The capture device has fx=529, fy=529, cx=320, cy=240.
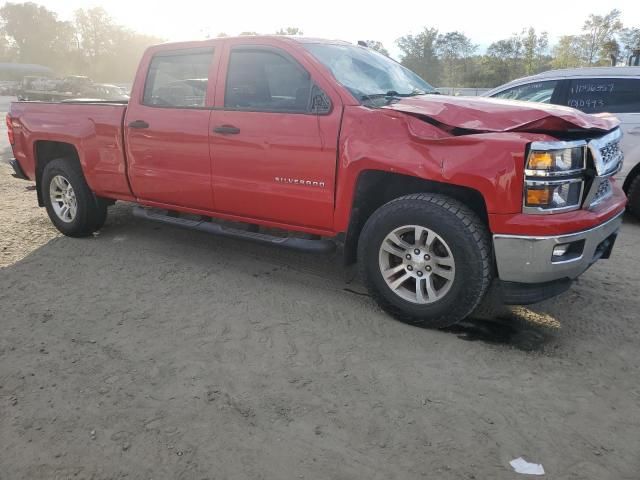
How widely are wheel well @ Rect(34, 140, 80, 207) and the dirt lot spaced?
1529 millimetres

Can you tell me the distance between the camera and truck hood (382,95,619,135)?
3.14 meters

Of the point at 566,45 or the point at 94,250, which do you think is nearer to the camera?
the point at 94,250

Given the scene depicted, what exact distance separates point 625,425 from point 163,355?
251cm

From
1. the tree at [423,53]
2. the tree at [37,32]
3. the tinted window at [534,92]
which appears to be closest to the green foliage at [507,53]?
the tree at [423,53]

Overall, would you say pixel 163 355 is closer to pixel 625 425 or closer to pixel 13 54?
pixel 625 425

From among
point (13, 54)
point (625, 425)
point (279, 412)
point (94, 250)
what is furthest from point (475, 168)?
point (13, 54)

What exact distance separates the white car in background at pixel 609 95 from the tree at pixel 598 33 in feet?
168

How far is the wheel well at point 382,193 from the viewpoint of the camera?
3.46 meters

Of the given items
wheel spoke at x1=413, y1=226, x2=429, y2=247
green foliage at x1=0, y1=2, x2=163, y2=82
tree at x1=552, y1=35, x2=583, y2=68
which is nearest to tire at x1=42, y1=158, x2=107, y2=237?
wheel spoke at x1=413, y1=226, x2=429, y2=247

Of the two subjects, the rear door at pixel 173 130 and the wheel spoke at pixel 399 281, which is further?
the rear door at pixel 173 130

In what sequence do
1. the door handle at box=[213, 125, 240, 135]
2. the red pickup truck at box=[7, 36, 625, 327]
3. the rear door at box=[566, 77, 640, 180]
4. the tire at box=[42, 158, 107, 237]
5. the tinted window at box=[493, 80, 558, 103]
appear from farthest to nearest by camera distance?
the tinted window at box=[493, 80, 558, 103] → the rear door at box=[566, 77, 640, 180] → the tire at box=[42, 158, 107, 237] → the door handle at box=[213, 125, 240, 135] → the red pickup truck at box=[7, 36, 625, 327]

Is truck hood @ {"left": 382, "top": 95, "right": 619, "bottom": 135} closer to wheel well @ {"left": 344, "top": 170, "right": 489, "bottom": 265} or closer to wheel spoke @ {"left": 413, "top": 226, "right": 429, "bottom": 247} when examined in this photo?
wheel well @ {"left": 344, "top": 170, "right": 489, "bottom": 265}

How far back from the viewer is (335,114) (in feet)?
11.9

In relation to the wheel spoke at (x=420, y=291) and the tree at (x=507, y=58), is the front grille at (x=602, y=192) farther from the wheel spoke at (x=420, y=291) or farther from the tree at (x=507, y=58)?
the tree at (x=507, y=58)
